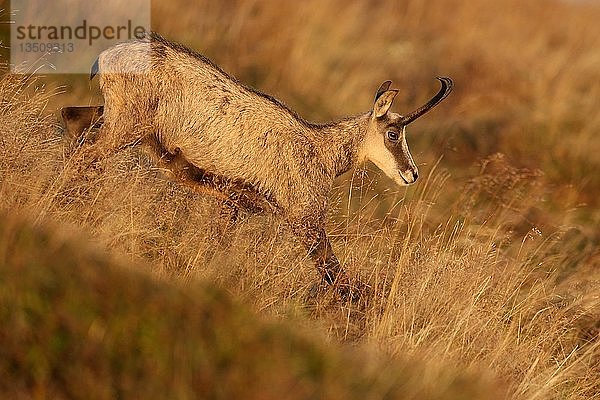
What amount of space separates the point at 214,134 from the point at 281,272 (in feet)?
3.85

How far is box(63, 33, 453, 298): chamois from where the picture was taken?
25.4 feet

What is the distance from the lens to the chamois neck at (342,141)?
848cm

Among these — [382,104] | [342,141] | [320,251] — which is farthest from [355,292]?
[382,104]

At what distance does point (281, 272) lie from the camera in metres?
7.28

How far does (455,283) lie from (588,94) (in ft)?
34.0

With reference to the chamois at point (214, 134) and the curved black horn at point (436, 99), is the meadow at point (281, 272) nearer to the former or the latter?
the chamois at point (214, 134)

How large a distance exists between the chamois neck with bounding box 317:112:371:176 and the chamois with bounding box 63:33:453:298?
203 millimetres

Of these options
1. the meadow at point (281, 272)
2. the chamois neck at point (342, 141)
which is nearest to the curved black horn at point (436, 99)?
the chamois neck at point (342, 141)

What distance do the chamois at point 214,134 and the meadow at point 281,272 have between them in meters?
0.19

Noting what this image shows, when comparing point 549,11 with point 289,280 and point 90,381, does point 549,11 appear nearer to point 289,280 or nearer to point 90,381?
point 289,280

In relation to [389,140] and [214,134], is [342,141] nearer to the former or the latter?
[389,140]

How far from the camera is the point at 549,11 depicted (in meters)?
21.0

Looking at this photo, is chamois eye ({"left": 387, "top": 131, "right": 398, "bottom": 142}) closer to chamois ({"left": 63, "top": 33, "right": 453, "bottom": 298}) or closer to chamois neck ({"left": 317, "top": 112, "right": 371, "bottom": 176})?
chamois neck ({"left": 317, "top": 112, "right": 371, "bottom": 176})

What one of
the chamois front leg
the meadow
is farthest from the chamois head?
the chamois front leg
